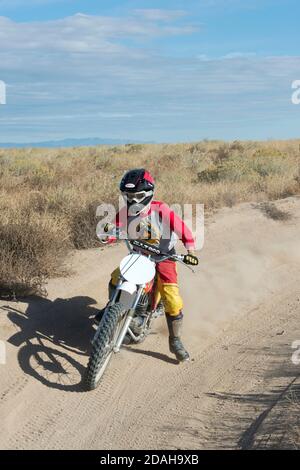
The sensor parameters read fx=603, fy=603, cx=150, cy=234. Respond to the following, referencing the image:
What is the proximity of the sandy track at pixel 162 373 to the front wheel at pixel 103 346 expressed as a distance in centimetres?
20

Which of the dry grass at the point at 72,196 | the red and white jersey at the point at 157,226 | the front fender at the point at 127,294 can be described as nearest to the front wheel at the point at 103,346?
the front fender at the point at 127,294

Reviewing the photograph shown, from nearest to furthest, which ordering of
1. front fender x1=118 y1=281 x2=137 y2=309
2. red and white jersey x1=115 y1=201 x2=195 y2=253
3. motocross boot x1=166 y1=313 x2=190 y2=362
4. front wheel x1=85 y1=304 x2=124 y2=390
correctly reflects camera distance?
1. front wheel x1=85 y1=304 x2=124 y2=390
2. front fender x1=118 y1=281 x2=137 y2=309
3. red and white jersey x1=115 y1=201 x2=195 y2=253
4. motocross boot x1=166 y1=313 x2=190 y2=362

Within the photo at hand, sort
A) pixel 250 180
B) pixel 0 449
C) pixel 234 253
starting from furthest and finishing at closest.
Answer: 1. pixel 250 180
2. pixel 234 253
3. pixel 0 449

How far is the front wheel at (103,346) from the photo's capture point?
506 centimetres

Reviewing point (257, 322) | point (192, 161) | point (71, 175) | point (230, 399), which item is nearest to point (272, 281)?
point (257, 322)

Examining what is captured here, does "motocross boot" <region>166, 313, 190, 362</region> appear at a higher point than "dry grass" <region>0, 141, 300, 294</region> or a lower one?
lower

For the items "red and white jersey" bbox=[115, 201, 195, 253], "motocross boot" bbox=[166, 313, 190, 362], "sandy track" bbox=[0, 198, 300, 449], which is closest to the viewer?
"sandy track" bbox=[0, 198, 300, 449]

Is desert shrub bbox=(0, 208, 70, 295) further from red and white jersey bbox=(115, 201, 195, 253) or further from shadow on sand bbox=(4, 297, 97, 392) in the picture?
red and white jersey bbox=(115, 201, 195, 253)

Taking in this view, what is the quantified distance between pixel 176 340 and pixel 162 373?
413 mm

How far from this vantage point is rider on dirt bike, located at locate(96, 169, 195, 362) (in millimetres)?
5559

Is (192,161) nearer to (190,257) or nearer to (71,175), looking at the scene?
(71,175)

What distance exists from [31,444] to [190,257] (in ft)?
6.86

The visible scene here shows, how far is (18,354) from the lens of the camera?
588 centimetres

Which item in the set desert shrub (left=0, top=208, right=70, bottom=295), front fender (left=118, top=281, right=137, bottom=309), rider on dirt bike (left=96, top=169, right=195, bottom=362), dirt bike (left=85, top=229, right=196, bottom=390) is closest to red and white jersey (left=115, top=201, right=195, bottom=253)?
rider on dirt bike (left=96, top=169, right=195, bottom=362)
